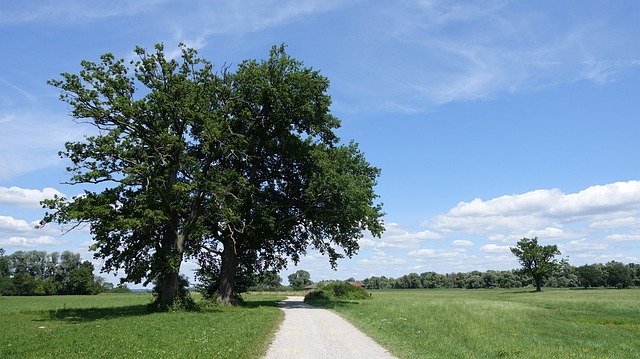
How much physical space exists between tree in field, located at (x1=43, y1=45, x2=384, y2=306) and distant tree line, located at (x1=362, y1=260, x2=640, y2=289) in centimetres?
8579

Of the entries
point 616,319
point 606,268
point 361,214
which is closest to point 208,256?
point 361,214

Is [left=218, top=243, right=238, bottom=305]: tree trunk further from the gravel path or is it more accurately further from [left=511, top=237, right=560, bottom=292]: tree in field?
Result: [left=511, top=237, right=560, bottom=292]: tree in field

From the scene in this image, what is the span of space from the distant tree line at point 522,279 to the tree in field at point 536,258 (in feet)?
6.82

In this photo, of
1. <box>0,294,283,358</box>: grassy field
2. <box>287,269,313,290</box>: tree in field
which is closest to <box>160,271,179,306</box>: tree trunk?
<box>0,294,283,358</box>: grassy field

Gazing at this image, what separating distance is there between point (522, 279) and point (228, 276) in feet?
429

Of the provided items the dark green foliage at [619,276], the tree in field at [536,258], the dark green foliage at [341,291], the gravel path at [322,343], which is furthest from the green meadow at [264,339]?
the dark green foliage at [619,276]

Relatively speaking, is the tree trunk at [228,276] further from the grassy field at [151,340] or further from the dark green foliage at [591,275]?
the dark green foliage at [591,275]

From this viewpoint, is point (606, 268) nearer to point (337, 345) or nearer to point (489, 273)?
point (489, 273)

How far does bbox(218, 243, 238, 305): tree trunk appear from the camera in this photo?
129ft

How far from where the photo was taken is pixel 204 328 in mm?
21812

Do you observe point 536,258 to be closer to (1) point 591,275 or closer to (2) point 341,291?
(1) point 591,275

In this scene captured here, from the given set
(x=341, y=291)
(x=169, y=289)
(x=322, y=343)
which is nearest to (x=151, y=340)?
(x=322, y=343)

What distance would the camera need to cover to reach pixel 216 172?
34594 millimetres

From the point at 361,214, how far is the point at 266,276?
47.5 feet
